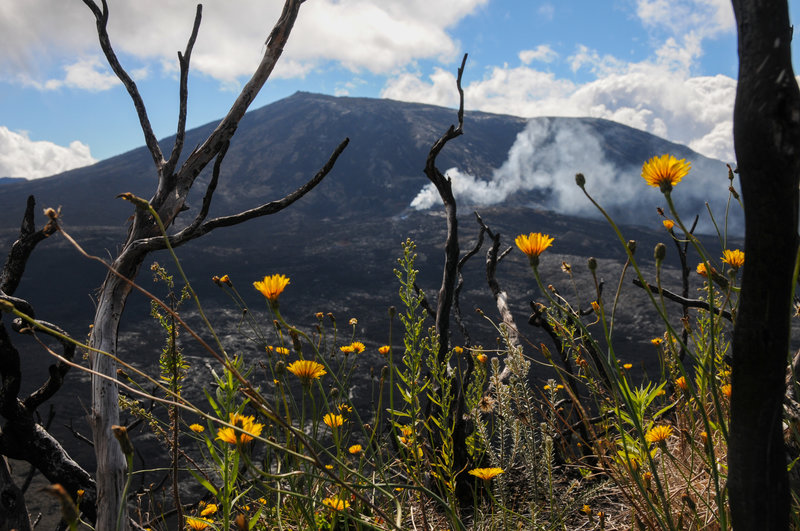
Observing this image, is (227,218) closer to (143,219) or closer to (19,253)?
(143,219)

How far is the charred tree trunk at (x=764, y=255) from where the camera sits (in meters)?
0.48

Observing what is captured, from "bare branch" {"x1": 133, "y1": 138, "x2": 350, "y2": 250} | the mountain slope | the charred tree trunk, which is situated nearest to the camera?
the charred tree trunk

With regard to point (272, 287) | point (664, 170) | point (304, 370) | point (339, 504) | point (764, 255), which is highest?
point (664, 170)

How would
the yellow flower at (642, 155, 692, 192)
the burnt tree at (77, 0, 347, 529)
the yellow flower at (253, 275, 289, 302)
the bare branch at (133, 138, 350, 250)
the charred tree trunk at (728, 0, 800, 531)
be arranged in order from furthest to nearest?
the bare branch at (133, 138, 350, 250) < the burnt tree at (77, 0, 347, 529) < the yellow flower at (253, 275, 289, 302) < the yellow flower at (642, 155, 692, 192) < the charred tree trunk at (728, 0, 800, 531)

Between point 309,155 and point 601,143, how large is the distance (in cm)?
3600

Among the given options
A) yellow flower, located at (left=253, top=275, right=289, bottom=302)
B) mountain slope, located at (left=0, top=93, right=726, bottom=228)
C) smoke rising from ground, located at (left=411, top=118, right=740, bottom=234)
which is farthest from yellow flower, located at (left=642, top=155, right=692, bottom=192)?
smoke rising from ground, located at (left=411, top=118, right=740, bottom=234)

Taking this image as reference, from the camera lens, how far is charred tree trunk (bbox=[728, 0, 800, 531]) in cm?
48

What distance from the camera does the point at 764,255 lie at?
1.65ft

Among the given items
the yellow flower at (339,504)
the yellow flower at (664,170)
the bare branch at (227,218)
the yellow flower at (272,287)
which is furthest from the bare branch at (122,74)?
the yellow flower at (664,170)

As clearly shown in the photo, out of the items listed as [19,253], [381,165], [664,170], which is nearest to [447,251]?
[664,170]

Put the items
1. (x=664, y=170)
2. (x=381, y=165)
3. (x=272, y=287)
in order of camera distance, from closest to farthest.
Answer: (x=664, y=170), (x=272, y=287), (x=381, y=165)

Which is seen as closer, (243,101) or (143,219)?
(143,219)

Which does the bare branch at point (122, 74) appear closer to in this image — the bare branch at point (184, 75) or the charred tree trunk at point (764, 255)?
the bare branch at point (184, 75)

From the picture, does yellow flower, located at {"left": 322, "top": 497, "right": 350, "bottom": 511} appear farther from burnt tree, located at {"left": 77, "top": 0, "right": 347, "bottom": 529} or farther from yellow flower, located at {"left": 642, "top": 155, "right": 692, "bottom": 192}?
yellow flower, located at {"left": 642, "top": 155, "right": 692, "bottom": 192}
